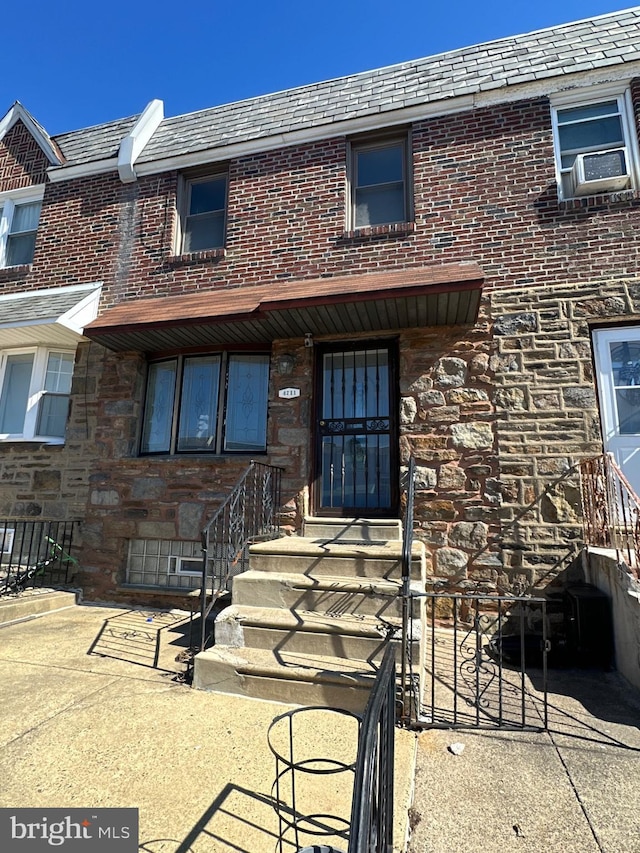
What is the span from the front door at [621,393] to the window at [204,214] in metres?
5.83

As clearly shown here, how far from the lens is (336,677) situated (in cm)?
341

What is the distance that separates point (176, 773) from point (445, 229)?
645cm

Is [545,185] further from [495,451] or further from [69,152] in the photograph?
[69,152]

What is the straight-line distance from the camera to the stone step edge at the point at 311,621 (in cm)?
372

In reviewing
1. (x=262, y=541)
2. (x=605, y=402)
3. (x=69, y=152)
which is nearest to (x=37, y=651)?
(x=262, y=541)

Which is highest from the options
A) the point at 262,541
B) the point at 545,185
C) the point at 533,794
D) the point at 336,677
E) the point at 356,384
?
the point at 545,185

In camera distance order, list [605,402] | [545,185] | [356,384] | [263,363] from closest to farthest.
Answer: [605,402]
[545,185]
[356,384]
[263,363]

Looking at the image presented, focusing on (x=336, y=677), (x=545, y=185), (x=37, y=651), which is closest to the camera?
(x=336, y=677)

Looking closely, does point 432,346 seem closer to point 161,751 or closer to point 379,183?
point 379,183

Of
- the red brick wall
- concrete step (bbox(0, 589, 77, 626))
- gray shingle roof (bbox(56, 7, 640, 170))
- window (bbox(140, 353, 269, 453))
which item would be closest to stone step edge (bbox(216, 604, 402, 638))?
window (bbox(140, 353, 269, 453))

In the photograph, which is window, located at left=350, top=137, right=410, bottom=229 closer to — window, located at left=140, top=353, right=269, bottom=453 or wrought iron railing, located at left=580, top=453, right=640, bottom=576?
window, located at left=140, top=353, right=269, bottom=453

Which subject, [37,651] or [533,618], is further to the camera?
[533,618]

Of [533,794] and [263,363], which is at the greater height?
[263,363]

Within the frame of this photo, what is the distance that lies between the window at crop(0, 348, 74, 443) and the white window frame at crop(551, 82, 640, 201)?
800cm
